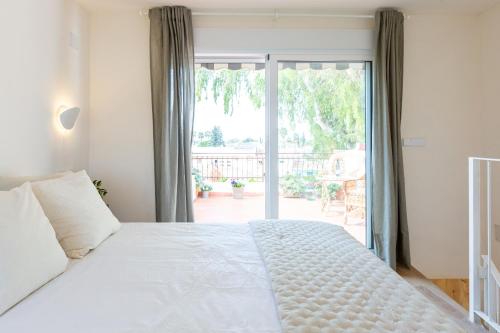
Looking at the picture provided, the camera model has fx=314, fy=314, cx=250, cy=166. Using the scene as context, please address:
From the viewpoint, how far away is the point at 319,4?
2.95 metres

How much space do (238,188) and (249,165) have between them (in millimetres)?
280

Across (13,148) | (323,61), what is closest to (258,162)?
(323,61)

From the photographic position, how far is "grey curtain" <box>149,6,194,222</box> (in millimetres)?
2895

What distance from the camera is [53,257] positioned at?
1264mm

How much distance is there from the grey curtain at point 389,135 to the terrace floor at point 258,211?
1.09ft

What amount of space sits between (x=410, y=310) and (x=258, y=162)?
239 centimetres

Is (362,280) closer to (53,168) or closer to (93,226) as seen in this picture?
(93,226)

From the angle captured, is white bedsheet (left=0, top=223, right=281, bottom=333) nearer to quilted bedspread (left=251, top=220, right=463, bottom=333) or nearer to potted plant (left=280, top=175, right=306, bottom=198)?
quilted bedspread (left=251, top=220, right=463, bottom=333)

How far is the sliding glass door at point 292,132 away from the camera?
318cm

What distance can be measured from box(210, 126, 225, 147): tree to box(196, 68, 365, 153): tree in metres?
0.20

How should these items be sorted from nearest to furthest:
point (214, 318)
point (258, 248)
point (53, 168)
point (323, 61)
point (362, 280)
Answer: point (214, 318) → point (362, 280) → point (258, 248) → point (53, 168) → point (323, 61)

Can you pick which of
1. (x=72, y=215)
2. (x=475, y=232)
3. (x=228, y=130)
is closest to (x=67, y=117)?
(x=72, y=215)

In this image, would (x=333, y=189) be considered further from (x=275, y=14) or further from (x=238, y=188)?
(x=275, y=14)

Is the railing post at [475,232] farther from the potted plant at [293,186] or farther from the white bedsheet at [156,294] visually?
the white bedsheet at [156,294]
